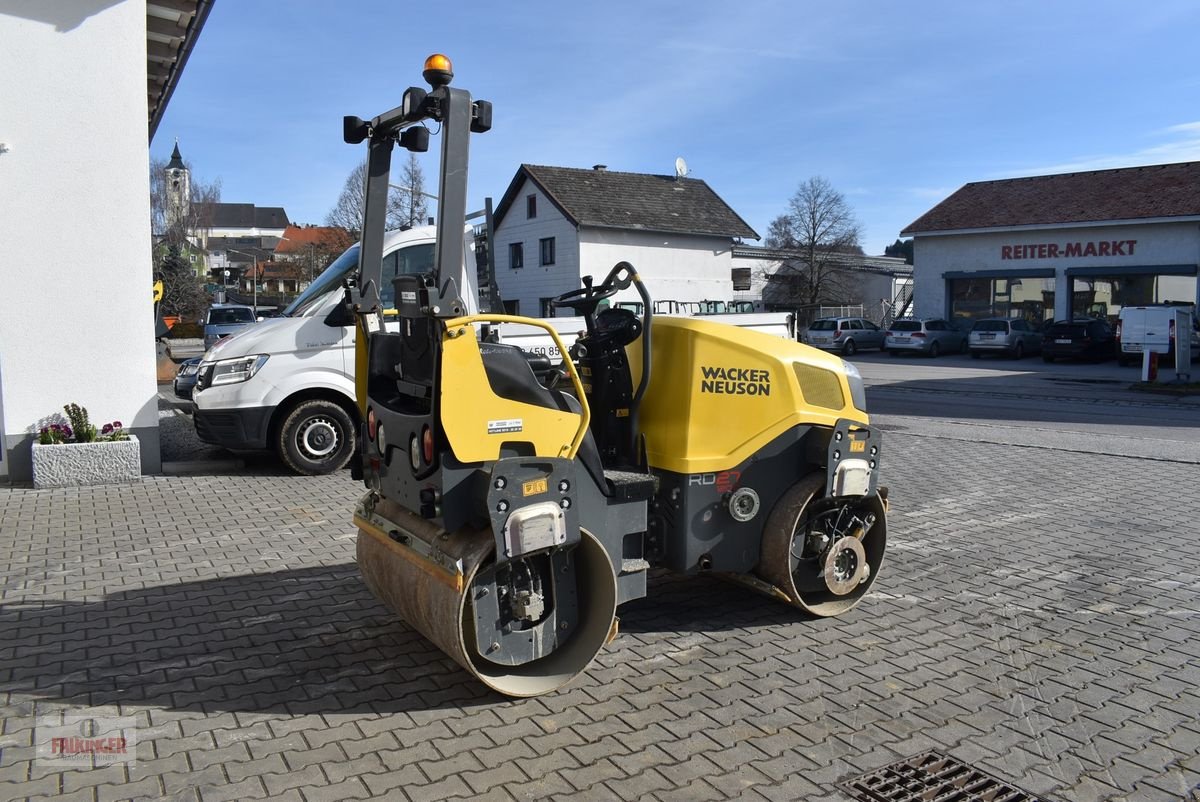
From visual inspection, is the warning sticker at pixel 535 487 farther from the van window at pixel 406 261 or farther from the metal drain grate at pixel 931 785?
the van window at pixel 406 261

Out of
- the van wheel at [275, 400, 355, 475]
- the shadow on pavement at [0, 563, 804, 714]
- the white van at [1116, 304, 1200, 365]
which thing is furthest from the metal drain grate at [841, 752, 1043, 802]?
the white van at [1116, 304, 1200, 365]

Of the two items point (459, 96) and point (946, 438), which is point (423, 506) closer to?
point (459, 96)

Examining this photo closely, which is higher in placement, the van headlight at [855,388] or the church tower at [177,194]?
A: the church tower at [177,194]

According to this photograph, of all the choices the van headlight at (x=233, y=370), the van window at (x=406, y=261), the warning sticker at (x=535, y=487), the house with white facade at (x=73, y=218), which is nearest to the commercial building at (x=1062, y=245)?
the van window at (x=406, y=261)

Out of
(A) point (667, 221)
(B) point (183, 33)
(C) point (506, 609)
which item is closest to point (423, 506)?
(C) point (506, 609)

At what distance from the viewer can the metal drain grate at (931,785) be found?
3.62m

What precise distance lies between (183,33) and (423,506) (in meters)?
9.96

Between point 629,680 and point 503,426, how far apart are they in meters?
1.46

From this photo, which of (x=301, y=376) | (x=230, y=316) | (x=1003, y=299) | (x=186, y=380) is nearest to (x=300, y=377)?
(x=301, y=376)

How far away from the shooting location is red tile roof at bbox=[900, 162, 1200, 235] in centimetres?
3631

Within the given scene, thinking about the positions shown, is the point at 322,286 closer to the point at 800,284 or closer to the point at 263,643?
the point at 263,643

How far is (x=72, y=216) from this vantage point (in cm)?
941

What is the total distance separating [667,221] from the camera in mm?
43750

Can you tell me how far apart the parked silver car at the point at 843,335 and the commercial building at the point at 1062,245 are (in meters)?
4.23
